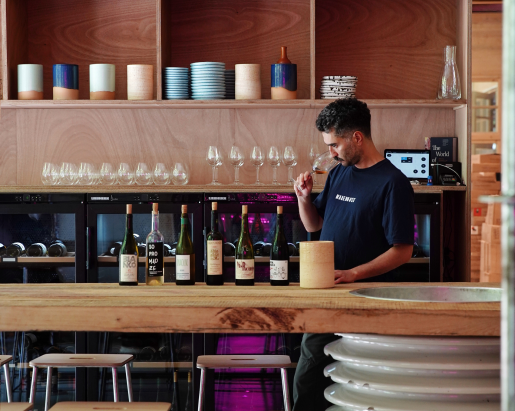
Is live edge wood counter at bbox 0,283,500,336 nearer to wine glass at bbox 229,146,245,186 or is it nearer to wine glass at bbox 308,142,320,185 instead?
wine glass at bbox 229,146,245,186

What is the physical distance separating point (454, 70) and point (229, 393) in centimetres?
213

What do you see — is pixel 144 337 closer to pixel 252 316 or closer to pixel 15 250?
pixel 15 250

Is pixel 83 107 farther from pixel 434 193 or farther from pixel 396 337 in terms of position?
pixel 396 337

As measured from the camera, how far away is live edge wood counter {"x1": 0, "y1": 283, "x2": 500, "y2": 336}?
1.32 metres

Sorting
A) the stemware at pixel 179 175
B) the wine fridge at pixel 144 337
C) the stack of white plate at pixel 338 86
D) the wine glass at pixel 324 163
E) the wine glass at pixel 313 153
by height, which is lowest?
the wine fridge at pixel 144 337

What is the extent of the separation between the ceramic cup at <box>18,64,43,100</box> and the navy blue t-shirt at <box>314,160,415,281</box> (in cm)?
202

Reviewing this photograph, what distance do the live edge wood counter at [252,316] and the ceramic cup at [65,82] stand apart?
243cm

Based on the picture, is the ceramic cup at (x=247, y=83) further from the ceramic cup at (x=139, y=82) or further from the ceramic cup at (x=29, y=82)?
the ceramic cup at (x=29, y=82)

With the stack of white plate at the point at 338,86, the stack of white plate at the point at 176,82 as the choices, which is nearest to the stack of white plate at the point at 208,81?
the stack of white plate at the point at 176,82

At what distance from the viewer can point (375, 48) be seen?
3953mm

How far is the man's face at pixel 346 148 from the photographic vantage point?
248 centimetres

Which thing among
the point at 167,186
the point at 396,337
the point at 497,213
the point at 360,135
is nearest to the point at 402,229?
the point at 360,135

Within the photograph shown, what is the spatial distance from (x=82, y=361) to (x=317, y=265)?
43.8 inches

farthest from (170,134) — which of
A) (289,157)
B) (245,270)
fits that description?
(245,270)
